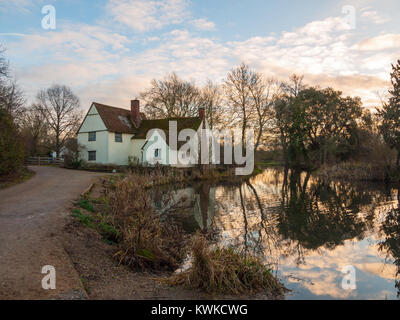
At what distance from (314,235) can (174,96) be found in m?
27.7

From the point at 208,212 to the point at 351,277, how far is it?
695cm

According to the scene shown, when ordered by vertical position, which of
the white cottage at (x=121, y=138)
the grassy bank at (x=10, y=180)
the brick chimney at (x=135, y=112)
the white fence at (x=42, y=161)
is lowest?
the grassy bank at (x=10, y=180)

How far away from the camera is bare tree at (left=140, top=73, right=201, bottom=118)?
113 feet

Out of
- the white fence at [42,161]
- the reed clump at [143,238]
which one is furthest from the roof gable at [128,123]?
the reed clump at [143,238]

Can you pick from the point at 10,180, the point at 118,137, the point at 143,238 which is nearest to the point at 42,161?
the point at 118,137

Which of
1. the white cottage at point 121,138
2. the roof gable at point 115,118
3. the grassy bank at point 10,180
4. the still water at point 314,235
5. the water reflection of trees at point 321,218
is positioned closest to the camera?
the still water at point 314,235

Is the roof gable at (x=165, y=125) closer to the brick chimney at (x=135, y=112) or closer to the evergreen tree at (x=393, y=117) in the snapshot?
the brick chimney at (x=135, y=112)

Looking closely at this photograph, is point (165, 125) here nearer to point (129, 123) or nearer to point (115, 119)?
point (129, 123)

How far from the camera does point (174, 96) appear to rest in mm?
34344

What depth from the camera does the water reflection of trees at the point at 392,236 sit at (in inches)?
295

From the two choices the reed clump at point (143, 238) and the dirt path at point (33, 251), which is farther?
the reed clump at point (143, 238)

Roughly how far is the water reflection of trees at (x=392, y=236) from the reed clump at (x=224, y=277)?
2.63 metres

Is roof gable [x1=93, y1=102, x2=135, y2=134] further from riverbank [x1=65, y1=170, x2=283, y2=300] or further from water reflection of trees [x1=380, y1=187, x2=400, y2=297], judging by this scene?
water reflection of trees [x1=380, y1=187, x2=400, y2=297]
